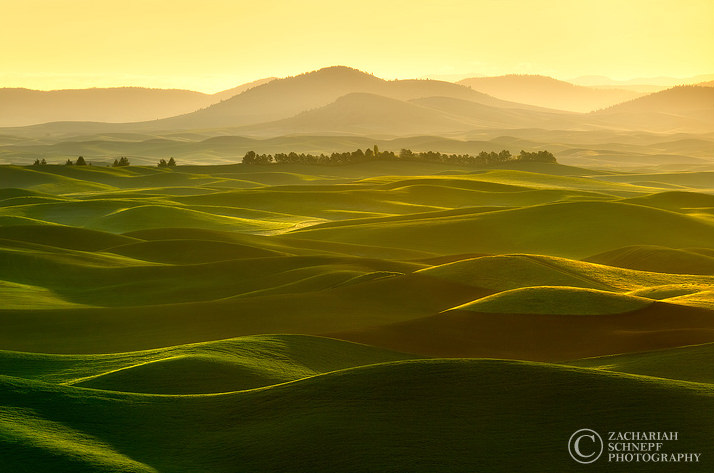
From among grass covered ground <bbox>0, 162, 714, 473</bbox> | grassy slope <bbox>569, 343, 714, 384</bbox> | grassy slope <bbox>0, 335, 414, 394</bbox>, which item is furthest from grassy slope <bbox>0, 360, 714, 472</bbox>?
grassy slope <bbox>569, 343, 714, 384</bbox>

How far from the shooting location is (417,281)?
129ft

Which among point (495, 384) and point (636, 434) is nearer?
point (636, 434)

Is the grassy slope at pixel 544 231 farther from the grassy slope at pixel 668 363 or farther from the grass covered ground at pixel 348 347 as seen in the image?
the grassy slope at pixel 668 363

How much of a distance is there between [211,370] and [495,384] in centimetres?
783

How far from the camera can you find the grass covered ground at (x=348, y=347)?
1516cm

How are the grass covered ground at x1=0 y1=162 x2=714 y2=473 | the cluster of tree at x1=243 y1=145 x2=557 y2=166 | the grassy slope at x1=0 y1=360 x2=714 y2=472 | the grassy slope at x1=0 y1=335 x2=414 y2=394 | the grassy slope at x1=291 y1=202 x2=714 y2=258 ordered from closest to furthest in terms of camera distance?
the grassy slope at x1=0 y1=360 x2=714 y2=472, the grass covered ground at x1=0 y1=162 x2=714 y2=473, the grassy slope at x1=0 y1=335 x2=414 y2=394, the grassy slope at x1=291 y1=202 x2=714 y2=258, the cluster of tree at x1=243 y1=145 x2=557 y2=166

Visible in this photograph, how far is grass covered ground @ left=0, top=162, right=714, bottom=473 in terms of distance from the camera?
1516 centimetres

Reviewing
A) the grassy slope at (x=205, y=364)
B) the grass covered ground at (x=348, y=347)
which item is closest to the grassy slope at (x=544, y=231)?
the grass covered ground at (x=348, y=347)

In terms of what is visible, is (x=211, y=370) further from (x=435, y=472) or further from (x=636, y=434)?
(x=636, y=434)

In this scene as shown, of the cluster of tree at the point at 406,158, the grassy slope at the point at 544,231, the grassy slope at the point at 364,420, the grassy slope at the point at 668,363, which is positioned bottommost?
the grassy slope at the point at 544,231

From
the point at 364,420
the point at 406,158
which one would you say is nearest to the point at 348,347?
the point at 364,420

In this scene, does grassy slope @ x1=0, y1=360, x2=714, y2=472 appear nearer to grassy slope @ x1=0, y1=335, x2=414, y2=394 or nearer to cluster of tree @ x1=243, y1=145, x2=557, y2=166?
grassy slope @ x1=0, y1=335, x2=414, y2=394

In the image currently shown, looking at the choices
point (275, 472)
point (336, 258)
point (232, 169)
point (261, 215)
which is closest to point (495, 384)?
point (275, 472)

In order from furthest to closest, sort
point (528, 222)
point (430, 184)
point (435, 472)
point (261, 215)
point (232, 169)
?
point (232, 169), point (430, 184), point (261, 215), point (528, 222), point (435, 472)
